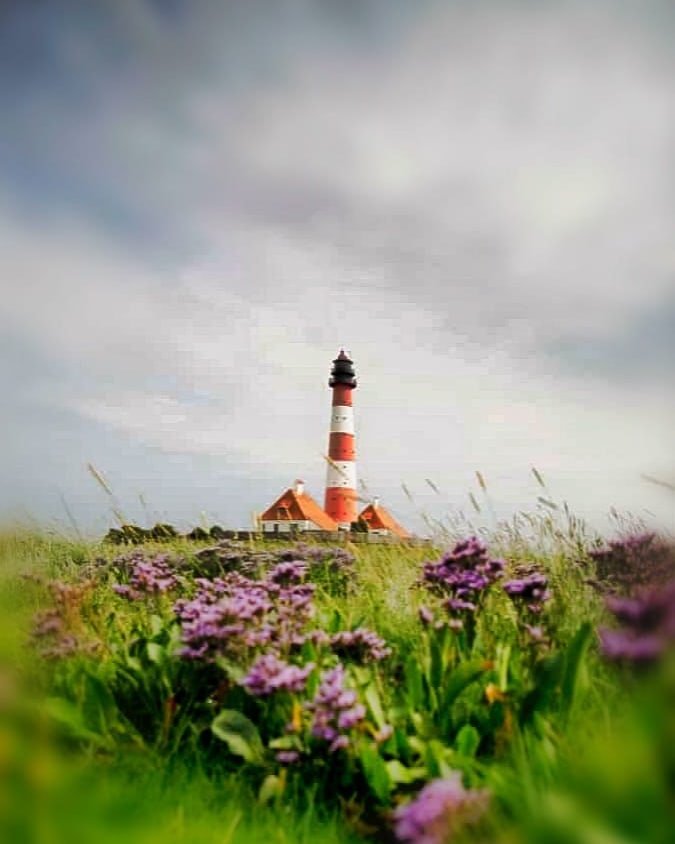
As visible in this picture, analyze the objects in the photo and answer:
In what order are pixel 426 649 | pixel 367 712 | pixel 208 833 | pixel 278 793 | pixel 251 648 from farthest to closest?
pixel 426 649 < pixel 251 648 < pixel 367 712 < pixel 278 793 < pixel 208 833

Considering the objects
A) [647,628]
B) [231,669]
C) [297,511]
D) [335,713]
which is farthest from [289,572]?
[297,511]

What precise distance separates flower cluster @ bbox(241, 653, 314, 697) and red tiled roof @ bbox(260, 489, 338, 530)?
24385mm

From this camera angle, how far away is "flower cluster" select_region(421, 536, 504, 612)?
10.2ft

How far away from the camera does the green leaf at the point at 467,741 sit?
2.48m

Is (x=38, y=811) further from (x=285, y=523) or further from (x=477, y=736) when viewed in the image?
(x=285, y=523)

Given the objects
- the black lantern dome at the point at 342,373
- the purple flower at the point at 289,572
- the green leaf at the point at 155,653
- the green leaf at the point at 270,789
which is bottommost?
the green leaf at the point at 270,789

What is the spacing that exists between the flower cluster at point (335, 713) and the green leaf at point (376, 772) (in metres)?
0.07

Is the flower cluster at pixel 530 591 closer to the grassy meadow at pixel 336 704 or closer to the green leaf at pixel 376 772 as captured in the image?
the grassy meadow at pixel 336 704

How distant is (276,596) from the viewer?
11.6 ft

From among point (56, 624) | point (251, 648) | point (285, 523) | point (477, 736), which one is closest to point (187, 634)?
point (251, 648)

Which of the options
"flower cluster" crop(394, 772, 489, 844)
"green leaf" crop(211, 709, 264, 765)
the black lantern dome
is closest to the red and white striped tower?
the black lantern dome

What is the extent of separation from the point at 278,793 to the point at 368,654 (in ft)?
2.03

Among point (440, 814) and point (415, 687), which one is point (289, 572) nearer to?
point (415, 687)

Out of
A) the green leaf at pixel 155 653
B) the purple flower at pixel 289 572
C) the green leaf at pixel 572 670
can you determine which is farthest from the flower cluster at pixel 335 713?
→ the purple flower at pixel 289 572
